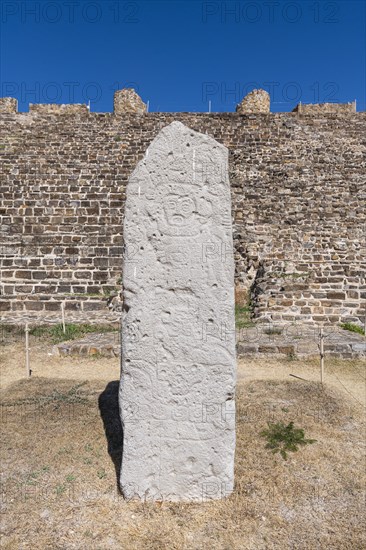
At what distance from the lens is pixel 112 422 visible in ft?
14.8

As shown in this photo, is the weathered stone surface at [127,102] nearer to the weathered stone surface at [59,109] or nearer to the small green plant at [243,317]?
the weathered stone surface at [59,109]

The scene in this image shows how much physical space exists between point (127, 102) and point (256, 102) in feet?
19.1

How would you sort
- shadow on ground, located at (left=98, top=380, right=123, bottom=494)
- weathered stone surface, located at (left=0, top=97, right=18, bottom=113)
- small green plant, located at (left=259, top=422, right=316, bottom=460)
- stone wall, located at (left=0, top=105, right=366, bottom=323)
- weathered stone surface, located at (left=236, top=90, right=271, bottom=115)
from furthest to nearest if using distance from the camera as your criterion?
1. weathered stone surface, located at (left=236, top=90, right=271, bottom=115)
2. weathered stone surface, located at (left=0, top=97, right=18, bottom=113)
3. stone wall, located at (left=0, top=105, right=366, bottom=323)
4. small green plant, located at (left=259, top=422, right=316, bottom=460)
5. shadow on ground, located at (left=98, top=380, right=123, bottom=494)

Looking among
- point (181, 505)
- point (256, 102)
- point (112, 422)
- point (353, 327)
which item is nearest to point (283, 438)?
point (181, 505)

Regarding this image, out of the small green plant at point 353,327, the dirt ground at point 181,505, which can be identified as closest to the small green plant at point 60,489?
the dirt ground at point 181,505

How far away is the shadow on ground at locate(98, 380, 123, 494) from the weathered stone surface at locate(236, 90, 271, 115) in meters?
15.2

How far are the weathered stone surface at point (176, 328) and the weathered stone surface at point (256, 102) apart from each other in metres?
15.8

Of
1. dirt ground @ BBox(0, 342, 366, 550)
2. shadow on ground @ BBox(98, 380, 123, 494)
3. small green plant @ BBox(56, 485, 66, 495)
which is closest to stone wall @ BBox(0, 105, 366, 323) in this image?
dirt ground @ BBox(0, 342, 366, 550)

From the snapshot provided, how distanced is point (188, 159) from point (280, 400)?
12.2ft

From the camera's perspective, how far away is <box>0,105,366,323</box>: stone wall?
420 inches

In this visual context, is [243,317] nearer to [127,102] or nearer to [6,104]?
[127,102]

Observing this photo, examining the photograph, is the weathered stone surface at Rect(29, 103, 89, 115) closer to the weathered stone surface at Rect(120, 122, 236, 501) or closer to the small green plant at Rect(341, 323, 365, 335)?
the small green plant at Rect(341, 323, 365, 335)

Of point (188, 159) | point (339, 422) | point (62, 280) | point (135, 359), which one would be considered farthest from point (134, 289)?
point (62, 280)

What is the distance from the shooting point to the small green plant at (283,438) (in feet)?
13.0
